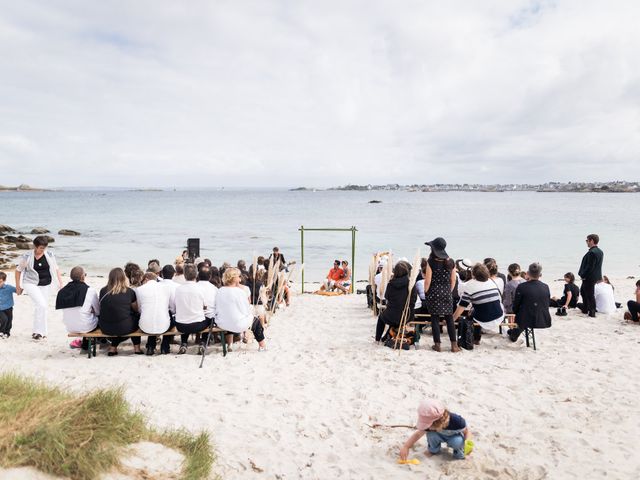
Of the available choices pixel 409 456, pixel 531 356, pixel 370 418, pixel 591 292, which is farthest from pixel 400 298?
pixel 591 292

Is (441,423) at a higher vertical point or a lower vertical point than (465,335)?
higher

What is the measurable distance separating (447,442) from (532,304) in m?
4.00

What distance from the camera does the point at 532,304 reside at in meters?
7.52

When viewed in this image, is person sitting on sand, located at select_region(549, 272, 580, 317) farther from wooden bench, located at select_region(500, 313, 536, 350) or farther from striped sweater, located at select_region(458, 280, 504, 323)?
striped sweater, located at select_region(458, 280, 504, 323)

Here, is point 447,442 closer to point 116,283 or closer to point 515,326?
point 515,326

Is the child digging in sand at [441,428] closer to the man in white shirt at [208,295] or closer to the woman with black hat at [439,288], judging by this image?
the woman with black hat at [439,288]

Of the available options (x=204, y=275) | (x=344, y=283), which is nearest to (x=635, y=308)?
(x=344, y=283)

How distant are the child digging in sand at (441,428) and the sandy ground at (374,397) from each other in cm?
14

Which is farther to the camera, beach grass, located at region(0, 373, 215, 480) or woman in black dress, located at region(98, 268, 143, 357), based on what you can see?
woman in black dress, located at region(98, 268, 143, 357)

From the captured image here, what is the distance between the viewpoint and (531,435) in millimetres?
4715

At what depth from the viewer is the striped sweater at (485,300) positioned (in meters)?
7.72

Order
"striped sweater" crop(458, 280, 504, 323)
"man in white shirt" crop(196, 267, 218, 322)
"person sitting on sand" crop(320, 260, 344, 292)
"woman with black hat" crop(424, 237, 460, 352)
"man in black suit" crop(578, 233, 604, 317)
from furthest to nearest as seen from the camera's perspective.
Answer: "person sitting on sand" crop(320, 260, 344, 292) → "man in black suit" crop(578, 233, 604, 317) → "striped sweater" crop(458, 280, 504, 323) → "woman with black hat" crop(424, 237, 460, 352) → "man in white shirt" crop(196, 267, 218, 322)

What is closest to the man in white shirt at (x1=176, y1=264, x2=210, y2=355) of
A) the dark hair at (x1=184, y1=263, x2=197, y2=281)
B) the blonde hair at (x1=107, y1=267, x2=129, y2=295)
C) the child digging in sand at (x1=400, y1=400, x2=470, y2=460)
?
the dark hair at (x1=184, y1=263, x2=197, y2=281)

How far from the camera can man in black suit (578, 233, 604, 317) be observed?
32.6 ft
